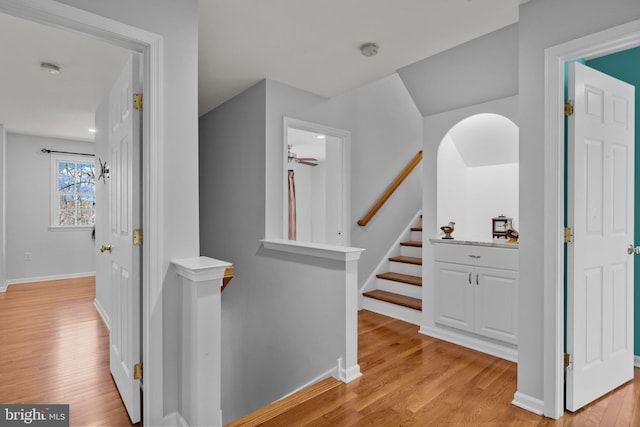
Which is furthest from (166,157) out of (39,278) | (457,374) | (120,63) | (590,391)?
(39,278)

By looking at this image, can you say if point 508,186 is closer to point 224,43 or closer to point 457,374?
point 457,374

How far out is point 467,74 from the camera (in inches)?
112

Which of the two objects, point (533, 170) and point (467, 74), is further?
point (467, 74)

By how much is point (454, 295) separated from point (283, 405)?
1793 millimetres

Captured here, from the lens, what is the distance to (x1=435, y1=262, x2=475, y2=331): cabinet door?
9.73 feet

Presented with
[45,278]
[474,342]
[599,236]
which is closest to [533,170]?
[599,236]

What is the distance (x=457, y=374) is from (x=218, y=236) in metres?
2.89

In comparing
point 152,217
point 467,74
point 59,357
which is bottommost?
point 59,357

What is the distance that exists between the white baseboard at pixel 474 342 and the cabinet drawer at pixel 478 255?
2.05ft

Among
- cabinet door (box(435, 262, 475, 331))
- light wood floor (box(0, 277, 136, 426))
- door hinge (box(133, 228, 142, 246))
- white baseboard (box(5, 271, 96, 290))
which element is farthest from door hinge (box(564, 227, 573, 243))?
white baseboard (box(5, 271, 96, 290))

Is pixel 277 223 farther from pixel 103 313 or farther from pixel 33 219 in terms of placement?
pixel 33 219

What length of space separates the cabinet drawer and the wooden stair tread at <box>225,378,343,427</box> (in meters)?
1.51

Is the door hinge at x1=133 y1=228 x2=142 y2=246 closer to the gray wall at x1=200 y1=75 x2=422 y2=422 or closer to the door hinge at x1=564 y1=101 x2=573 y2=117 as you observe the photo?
the gray wall at x1=200 y1=75 x2=422 y2=422

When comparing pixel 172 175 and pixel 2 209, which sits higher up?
pixel 172 175
